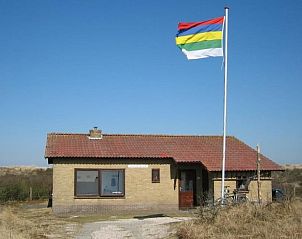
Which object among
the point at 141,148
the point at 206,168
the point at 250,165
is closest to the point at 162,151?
the point at 141,148

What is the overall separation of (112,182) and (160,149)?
3416 millimetres

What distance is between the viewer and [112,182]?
85.1 feet

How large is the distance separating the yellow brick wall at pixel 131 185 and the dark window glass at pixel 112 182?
0.23 m

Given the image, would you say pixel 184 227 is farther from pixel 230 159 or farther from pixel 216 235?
pixel 230 159

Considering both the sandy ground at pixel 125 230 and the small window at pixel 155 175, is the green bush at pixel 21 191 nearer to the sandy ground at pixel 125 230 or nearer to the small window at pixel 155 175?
the small window at pixel 155 175

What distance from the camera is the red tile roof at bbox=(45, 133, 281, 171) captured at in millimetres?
25875

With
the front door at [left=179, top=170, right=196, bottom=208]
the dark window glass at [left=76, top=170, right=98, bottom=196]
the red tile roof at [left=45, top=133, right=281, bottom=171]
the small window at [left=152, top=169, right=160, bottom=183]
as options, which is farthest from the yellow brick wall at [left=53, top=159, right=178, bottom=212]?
the red tile roof at [left=45, top=133, right=281, bottom=171]

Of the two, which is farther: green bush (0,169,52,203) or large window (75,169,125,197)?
green bush (0,169,52,203)

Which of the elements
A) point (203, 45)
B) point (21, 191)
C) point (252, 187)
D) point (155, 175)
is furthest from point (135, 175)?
point (21, 191)

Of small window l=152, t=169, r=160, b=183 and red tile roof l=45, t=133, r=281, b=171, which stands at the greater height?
red tile roof l=45, t=133, r=281, b=171

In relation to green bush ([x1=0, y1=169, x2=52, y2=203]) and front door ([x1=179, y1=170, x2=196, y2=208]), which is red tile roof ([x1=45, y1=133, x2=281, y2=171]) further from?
green bush ([x1=0, y1=169, x2=52, y2=203])

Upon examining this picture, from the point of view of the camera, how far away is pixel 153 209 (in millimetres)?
25859

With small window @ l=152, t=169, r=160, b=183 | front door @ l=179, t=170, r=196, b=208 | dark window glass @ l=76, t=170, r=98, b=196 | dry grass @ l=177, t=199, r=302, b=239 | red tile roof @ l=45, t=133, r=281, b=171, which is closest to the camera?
dry grass @ l=177, t=199, r=302, b=239

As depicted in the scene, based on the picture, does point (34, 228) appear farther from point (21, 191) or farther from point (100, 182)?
point (21, 191)
